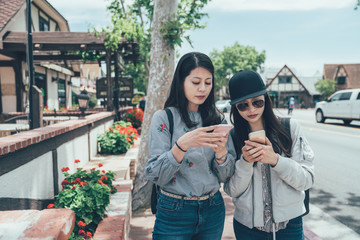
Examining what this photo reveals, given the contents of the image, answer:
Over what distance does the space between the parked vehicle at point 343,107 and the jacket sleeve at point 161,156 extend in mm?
17546

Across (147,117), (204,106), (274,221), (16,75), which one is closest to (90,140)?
(147,117)

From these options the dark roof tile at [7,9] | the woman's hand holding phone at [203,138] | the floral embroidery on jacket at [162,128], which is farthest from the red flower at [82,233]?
the dark roof tile at [7,9]

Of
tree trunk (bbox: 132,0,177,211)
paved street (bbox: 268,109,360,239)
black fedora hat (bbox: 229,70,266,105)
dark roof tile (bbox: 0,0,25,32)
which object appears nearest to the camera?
black fedora hat (bbox: 229,70,266,105)

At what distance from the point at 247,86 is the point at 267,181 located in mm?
630

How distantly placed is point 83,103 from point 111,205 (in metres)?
4.57

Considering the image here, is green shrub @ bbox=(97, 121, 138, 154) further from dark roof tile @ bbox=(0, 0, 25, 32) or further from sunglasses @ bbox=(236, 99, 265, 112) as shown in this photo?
dark roof tile @ bbox=(0, 0, 25, 32)

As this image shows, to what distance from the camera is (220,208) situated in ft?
6.56

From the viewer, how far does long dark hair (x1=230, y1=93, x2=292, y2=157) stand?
189 centimetres

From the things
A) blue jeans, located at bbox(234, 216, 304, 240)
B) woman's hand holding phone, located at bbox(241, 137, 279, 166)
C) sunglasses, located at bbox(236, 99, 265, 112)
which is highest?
sunglasses, located at bbox(236, 99, 265, 112)

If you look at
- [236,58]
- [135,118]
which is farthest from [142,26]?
[236,58]

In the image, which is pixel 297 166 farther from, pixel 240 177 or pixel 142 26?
pixel 142 26

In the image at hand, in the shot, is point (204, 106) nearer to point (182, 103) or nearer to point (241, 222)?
point (182, 103)

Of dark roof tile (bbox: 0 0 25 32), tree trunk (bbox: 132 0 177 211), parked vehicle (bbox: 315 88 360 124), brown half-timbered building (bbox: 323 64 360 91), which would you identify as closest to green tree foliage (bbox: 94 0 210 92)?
tree trunk (bbox: 132 0 177 211)

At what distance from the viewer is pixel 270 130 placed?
77.0 inches
